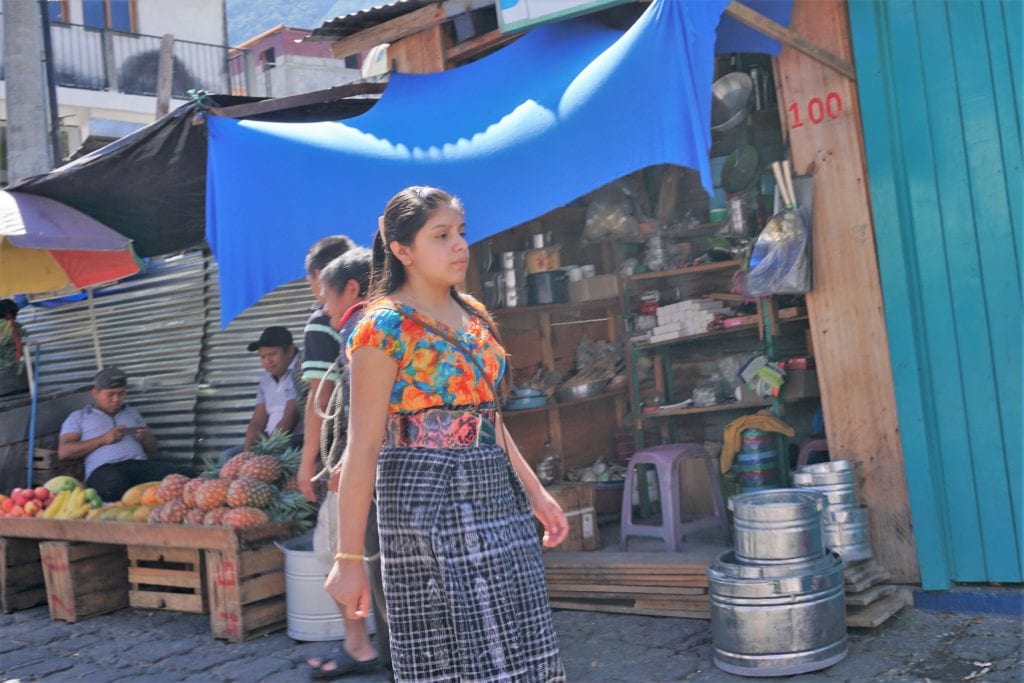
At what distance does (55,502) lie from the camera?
22.8 feet

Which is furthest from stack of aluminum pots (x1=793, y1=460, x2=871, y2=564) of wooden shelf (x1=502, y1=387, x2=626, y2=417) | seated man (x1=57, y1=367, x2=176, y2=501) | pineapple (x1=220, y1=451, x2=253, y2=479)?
seated man (x1=57, y1=367, x2=176, y2=501)

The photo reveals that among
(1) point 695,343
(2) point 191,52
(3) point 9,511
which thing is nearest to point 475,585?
(1) point 695,343

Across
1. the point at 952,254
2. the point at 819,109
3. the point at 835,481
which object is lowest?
the point at 835,481

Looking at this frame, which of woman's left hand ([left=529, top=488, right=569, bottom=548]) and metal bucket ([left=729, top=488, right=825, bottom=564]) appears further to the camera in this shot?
metal bucket ([left=729, top=488, right=825, bottom=564])

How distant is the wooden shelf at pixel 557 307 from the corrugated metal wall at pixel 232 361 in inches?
69.1

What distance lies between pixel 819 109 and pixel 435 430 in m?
3.32

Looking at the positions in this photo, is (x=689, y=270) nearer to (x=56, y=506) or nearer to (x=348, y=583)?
(x=348, y=583)

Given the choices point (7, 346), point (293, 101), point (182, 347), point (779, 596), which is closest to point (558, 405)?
point (293, 101)

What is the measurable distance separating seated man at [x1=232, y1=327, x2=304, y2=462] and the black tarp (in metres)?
1.31

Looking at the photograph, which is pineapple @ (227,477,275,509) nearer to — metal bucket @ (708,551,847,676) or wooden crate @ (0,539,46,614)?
wooden crate @ (0,539,46,614)

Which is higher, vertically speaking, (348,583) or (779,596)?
(348,583)

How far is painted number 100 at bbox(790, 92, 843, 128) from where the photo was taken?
17.0 feet

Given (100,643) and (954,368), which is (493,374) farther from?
(100,643)

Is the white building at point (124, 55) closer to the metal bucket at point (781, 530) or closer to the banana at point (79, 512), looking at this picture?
the banana at point (79, 512)
